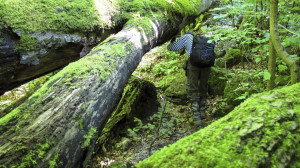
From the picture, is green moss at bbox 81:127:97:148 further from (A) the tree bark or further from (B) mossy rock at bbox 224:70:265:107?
(B) mossy rock at bbox 224:70:265:107

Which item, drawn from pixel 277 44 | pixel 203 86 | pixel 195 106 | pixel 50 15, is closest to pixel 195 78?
pixel 203 86

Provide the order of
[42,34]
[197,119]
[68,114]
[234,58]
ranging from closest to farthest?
[68,114] → [42,34] → [197,119] → [234,58]

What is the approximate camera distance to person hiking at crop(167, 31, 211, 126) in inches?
192

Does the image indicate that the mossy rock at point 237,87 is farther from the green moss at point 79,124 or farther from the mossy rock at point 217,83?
the green moss at point 79,124

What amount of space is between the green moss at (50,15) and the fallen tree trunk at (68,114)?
0.53 meters

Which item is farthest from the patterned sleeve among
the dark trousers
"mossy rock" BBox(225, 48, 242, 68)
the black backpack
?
"mossy rock" BBox(225, 48, 242, 68)

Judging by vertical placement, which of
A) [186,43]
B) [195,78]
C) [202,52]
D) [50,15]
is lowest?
[195,78]

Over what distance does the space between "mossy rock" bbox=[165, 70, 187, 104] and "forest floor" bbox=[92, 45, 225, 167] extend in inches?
7.2

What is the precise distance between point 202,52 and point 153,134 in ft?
8.28

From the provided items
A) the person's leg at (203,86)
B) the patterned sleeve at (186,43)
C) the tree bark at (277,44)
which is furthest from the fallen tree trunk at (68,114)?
the person's leg at (203,86)

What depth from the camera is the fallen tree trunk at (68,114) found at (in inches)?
53.0

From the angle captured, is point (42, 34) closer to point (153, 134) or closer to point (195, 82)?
point (153, 134)

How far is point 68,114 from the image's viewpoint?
64.5 inches

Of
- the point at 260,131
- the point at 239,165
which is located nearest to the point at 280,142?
the point at 260,131
